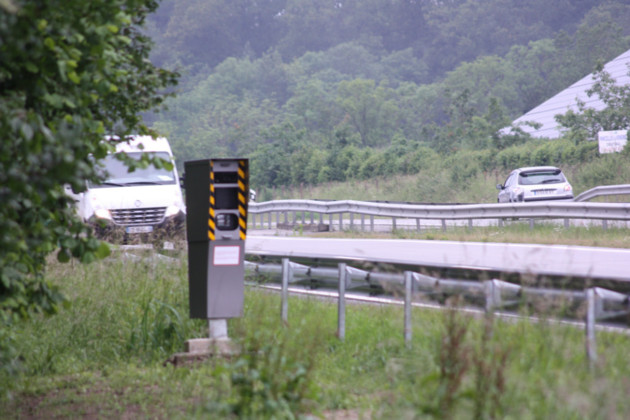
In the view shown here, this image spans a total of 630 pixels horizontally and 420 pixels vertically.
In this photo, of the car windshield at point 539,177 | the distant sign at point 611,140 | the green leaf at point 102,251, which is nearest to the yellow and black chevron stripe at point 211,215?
the green leaf at point 102,251

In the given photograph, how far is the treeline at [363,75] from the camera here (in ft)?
162

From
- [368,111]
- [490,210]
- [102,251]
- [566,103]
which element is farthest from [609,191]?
[368,111]

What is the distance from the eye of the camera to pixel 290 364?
18.7ft

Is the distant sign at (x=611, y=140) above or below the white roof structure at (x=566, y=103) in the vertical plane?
below

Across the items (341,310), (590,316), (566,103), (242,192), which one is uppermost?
(566,103)

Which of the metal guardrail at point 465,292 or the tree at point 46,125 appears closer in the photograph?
the tree at point 46,125

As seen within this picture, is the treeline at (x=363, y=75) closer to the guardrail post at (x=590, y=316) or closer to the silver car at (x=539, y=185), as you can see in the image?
the silver car at (x=539, y=185)

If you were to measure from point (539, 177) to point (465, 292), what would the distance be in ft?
59.2

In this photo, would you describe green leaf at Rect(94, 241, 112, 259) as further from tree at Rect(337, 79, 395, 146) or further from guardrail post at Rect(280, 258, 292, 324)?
tree at Rect(337, 79, 395, 146)

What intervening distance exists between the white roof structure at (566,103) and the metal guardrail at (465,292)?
3866 cm

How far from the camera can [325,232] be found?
23.1 metres

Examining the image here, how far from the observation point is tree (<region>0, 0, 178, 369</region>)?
3.70m

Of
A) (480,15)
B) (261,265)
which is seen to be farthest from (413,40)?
(261,265)

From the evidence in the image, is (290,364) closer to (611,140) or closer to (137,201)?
(137,201)
